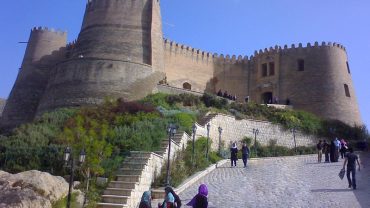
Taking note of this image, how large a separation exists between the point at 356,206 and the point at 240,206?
95.7 inches

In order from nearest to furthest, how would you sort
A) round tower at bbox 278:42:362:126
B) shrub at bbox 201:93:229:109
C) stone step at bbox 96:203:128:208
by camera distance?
1. stone step at bbox 96:203:128:208
2. shrub at bbox 201:93:229:109
3. round tower at bbox 278:42:362:126

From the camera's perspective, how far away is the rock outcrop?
9.22 metres

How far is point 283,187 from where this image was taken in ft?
40.9

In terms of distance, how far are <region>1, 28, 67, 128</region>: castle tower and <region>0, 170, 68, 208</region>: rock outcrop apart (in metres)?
20.1

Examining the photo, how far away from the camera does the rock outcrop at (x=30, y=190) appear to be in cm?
922

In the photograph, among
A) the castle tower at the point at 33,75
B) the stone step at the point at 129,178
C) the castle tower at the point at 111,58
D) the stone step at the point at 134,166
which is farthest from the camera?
the castle tower at the point at 33,75

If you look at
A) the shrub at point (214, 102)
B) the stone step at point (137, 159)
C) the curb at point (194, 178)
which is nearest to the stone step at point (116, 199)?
the curb at point (194, 178)

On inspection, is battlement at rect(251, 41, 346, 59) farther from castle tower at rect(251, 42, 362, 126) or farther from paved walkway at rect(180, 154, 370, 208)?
paved walkway at rect(180, 154, 370, 208)

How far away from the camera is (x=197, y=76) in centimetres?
3472

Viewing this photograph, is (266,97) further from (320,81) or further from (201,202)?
(201,202)

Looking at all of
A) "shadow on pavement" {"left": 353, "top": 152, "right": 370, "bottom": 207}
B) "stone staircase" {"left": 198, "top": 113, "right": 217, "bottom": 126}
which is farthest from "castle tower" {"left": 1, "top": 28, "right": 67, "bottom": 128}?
"shadow on pavement" {"left": 353, "top": 152, "right": 370, "bottom": 207}

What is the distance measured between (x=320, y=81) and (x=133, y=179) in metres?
23.6

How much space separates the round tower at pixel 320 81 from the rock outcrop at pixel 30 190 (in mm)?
24194

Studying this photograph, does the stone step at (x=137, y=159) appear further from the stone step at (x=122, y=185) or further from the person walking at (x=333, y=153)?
the person walking at (x=333, y=153)
